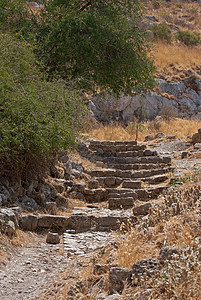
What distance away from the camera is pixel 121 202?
28.8 feet

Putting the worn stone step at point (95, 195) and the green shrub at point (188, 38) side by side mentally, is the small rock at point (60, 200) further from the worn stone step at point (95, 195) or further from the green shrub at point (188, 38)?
the green shrub at point (188, 38)

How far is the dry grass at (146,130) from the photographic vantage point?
Result: 16.9 metres

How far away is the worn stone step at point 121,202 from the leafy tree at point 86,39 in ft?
13.4

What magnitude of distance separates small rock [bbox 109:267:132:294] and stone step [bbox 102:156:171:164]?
8955 mm

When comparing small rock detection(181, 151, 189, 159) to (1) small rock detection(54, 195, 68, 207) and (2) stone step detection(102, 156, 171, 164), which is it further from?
(1) small rock detection(54, 195, 68, 207)

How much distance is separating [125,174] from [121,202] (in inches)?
112

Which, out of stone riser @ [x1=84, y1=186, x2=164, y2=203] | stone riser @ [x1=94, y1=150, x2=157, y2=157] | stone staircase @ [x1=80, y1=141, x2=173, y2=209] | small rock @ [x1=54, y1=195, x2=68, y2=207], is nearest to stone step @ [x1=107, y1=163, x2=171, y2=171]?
stone staircase @ [x1=80, y1=141, x2=173, y2=209]

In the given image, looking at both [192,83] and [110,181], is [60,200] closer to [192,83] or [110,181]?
[110,181]

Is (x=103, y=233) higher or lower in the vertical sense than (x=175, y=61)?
lower

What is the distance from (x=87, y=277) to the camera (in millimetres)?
4406

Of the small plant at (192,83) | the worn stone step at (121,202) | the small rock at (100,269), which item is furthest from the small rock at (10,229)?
the small plant at (192,83)

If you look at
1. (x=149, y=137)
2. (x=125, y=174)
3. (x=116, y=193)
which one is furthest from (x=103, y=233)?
(x=149, y=137)

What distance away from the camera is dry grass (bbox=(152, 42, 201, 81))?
968 inches

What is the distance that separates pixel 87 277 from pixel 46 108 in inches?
161
